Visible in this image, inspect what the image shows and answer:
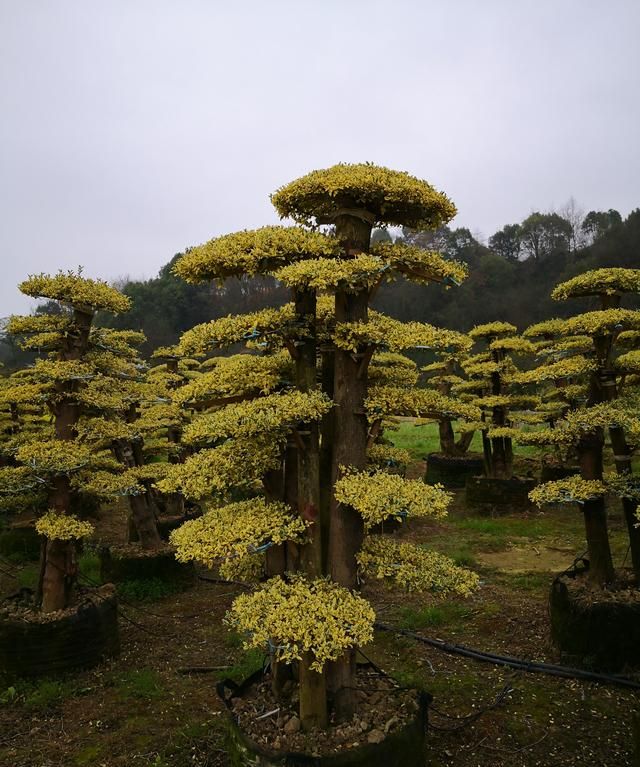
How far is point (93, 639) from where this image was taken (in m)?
7.91

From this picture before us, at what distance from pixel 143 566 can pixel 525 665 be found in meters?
6.87

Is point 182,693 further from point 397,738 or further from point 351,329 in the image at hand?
point 351,329

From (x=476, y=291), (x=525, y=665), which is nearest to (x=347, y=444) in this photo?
(x=525, y=665)

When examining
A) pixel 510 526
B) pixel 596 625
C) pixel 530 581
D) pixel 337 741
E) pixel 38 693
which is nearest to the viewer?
pixel 337 741

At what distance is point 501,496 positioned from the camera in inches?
622

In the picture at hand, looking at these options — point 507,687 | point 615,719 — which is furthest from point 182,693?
point 615,719

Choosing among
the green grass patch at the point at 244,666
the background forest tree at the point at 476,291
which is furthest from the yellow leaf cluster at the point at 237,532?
the background forest tree at the point at 476,291

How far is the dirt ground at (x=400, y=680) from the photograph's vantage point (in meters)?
5.84

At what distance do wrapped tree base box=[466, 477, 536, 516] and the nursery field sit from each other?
14.3 ft

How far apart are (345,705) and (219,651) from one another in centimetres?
341

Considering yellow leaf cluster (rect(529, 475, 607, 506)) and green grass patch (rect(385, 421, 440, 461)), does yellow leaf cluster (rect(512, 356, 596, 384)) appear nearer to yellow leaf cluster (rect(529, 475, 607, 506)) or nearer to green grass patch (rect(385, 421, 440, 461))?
yellow leaf cluster (rect(529, 475, 607, 506))

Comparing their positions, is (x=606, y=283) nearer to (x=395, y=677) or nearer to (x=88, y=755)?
(x=395, y=677)

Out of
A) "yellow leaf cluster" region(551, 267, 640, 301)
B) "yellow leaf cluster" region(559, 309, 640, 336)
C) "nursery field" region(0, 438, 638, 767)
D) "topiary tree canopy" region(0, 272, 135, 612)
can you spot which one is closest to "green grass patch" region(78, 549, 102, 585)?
"nursery field" region(0, 438, 638, 767)

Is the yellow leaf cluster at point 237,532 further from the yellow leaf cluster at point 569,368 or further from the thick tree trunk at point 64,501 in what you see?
the yellow leaf cluster at point 569,368
